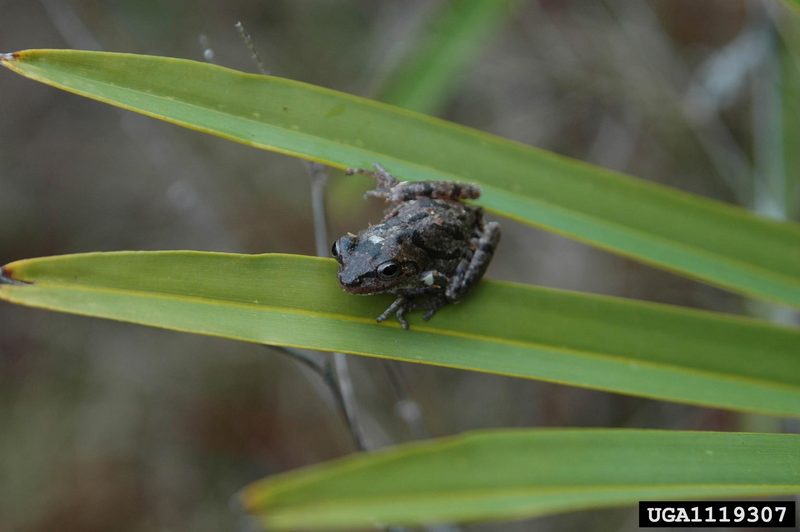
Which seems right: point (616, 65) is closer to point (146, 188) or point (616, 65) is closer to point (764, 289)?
point (764, 289)

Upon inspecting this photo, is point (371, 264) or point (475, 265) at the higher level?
point (475, 265)

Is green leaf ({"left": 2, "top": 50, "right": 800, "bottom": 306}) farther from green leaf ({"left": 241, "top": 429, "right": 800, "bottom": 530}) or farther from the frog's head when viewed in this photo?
green leaf ({"left": 241, "top": 429, "right": 800, "bottom": 530})

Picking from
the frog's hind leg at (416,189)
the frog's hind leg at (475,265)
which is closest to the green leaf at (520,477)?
the frog's hind leg at (475,265)

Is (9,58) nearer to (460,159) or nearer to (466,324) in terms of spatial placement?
(460,159)

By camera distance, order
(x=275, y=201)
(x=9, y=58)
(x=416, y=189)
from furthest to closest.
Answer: (x=275, y=201)
(x=416, y=189)
(x=9, y=58)

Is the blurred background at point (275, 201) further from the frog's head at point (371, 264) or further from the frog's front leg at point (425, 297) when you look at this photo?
the frog's front leg at point (425, 297)

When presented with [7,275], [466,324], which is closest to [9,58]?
[7,275]
